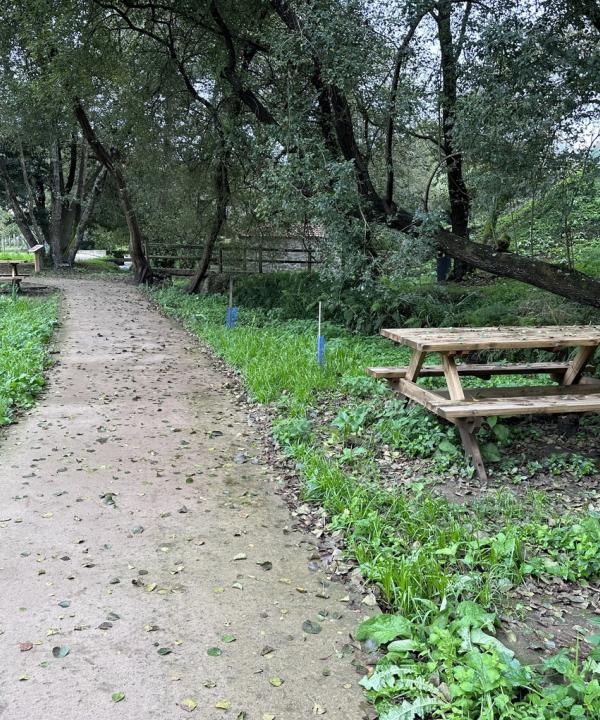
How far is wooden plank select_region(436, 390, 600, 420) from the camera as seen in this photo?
4.48 meters

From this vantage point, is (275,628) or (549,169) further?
(549,169)

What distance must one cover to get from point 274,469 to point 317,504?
2.54 feet

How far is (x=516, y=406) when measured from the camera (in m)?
4.51

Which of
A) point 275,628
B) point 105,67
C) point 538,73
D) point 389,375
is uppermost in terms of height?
point 105,67

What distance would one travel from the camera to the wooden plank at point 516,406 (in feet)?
14.7

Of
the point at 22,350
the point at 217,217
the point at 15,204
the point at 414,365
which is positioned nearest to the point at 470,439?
the point at 414,365

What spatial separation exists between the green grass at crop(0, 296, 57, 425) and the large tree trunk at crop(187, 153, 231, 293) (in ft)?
13.1

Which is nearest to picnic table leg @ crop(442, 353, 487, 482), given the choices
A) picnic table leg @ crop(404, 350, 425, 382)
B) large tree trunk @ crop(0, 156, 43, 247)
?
picnic table leg @ crop(404, 350, 425, 382)

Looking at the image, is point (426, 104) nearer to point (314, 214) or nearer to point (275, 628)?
point (314, 214)

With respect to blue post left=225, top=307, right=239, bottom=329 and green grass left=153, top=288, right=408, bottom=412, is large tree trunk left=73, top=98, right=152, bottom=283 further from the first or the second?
blue post left=225, top=307, right=239, bottom=329

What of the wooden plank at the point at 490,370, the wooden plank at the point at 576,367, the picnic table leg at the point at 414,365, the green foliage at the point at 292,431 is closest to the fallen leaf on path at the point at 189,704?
the green foliage at the point at 292,431

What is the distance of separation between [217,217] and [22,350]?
7.42 meters

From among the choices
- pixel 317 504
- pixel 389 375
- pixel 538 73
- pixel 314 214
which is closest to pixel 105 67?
pixel 314 214

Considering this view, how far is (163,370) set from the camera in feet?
27.7
